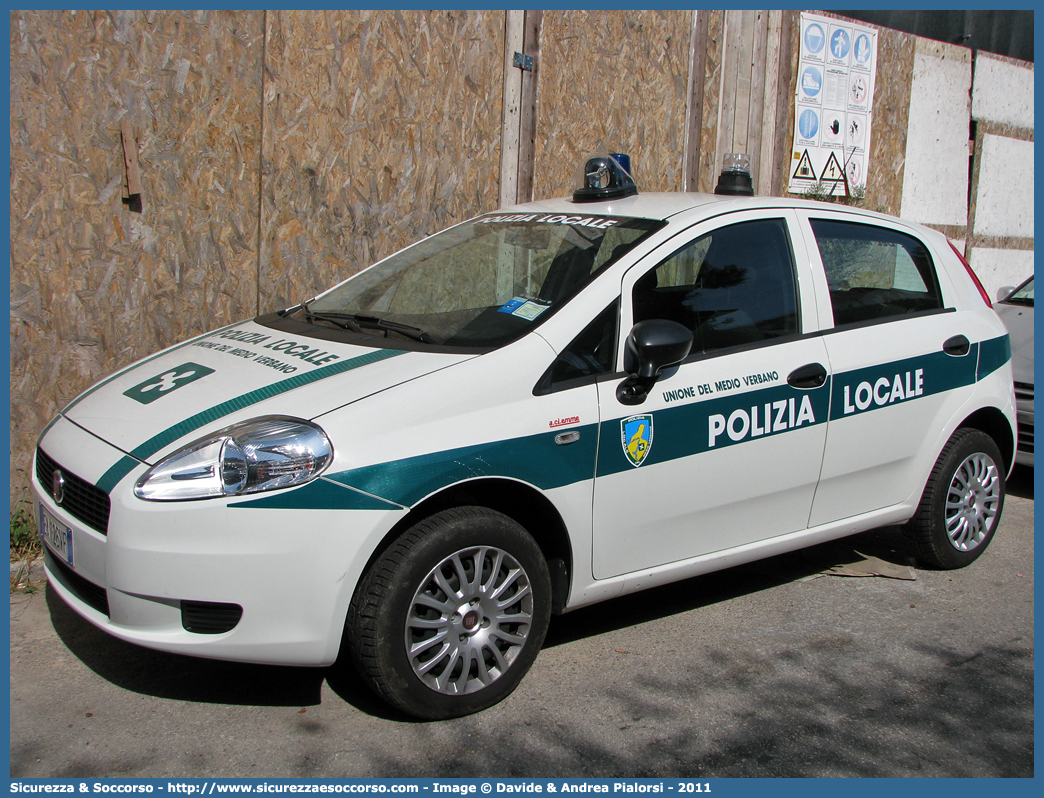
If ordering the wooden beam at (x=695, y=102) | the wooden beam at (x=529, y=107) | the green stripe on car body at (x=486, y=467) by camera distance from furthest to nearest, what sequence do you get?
the wooden beam at (x=695, y=102) < the wooden beam at (x=529, y=107) < the green stripe on car body at (x=486, y=467)

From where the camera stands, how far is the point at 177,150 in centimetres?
533

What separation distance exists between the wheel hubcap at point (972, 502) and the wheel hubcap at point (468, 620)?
8.40 feet

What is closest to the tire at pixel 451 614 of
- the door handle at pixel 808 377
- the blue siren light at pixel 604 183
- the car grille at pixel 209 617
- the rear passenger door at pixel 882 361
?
the car grille at pixel 209 617

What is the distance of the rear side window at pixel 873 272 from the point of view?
420 centimetres

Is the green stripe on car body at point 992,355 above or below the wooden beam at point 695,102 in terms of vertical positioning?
below

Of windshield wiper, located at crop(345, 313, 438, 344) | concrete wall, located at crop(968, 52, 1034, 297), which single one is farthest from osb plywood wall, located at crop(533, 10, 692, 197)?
concrete wall, located at crop(968, 52, 1034, 297)

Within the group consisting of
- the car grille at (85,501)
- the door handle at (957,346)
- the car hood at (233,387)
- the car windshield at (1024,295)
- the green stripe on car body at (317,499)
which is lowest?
the car grille at (85,501)

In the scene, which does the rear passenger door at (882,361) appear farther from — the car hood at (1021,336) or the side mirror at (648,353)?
the car hood at (1021,336)

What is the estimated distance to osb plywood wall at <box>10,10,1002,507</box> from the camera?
498 cm

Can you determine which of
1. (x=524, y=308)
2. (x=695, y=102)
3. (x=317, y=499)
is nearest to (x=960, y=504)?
(x=524, y=308)

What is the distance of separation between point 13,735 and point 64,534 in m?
0.68

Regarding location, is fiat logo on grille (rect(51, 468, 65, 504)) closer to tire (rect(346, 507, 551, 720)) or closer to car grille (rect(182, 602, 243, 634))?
car grille (rect(182, 602, 243, 634))

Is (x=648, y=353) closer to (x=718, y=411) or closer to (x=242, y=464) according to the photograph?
(x=718, y=411)
